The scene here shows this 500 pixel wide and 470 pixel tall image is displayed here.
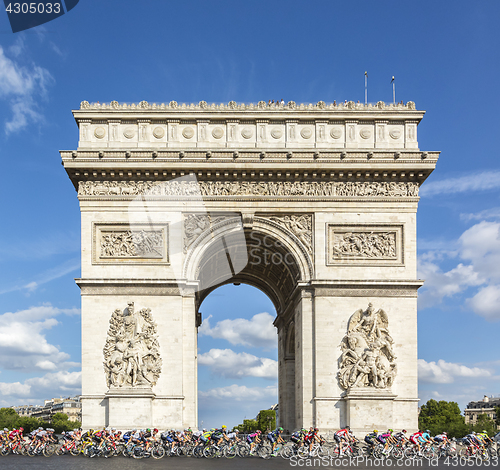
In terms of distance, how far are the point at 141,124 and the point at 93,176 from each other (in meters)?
Result: 3.22

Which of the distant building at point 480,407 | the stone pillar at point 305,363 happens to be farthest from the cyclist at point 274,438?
the distant building at point 480,407

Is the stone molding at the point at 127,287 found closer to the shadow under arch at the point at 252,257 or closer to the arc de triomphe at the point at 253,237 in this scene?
the arc de triomphe at the point at 253,237

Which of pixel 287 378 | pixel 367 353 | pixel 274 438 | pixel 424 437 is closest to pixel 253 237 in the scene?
pixel 367 353

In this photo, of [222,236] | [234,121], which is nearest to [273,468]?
[222,236]

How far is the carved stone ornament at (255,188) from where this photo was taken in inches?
1147

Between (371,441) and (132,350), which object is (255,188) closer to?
(132,350)

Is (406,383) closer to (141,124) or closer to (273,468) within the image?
(273,468)

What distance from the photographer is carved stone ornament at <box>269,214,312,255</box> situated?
95.2 ft

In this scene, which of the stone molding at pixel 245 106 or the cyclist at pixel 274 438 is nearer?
the cyclist at pixel 274 438

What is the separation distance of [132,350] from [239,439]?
596 centimetres

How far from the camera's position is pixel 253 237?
3030 cm

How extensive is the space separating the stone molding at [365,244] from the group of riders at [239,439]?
7.41m

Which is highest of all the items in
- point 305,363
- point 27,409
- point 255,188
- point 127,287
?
point 255,188

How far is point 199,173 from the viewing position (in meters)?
29.1
